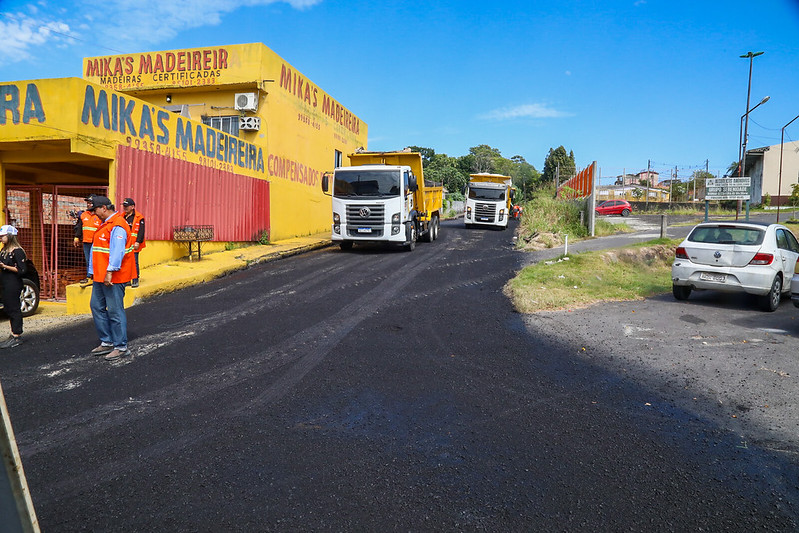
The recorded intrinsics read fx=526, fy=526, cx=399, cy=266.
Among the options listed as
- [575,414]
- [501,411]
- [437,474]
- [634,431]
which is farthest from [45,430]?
[634,431]

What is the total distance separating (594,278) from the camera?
1190 centimetres

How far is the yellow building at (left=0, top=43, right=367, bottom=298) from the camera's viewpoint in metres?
10.5

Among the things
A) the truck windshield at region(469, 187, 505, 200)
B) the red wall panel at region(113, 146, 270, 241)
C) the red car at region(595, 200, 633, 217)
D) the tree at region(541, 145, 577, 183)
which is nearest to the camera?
the red wall panel at region(113, 146, 270, 241)

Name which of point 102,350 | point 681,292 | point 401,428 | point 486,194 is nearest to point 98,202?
point 102,350

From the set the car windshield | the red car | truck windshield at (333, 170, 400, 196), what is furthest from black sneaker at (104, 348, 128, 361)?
the red car

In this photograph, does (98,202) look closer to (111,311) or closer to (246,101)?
(111,311)

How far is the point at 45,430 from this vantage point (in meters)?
4.28

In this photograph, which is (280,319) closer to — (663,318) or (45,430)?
(45,430)

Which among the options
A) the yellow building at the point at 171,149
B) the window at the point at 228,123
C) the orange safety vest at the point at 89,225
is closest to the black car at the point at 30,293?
the orange safety vest at the point at 89,225

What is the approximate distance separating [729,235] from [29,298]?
12.6m

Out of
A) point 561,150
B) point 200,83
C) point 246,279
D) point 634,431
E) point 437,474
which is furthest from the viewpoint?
point 561,150

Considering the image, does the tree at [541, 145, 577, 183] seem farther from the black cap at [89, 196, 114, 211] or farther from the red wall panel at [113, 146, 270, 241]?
the black cap at [89, 196, 114, 211]

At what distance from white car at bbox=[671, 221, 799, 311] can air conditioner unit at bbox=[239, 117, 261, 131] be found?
13.3 m

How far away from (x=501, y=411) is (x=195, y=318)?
567 centimetres
